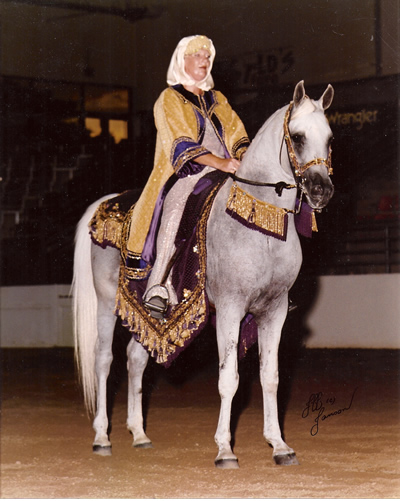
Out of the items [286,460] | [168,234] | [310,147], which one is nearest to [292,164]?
[310,147]

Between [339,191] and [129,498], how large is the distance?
10467 millimetres

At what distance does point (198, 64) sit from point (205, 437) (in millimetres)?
2356

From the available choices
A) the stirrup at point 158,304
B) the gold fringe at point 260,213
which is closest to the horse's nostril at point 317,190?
the gold fringe at point 260,213

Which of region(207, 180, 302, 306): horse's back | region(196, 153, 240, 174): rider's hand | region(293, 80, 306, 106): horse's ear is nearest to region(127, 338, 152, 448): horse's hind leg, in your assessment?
region(207, 180, 302, 306): horse's back

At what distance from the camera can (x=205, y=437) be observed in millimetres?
4895

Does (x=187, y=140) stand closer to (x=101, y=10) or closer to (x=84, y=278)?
(x=84, y=278)

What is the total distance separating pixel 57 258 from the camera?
14.5 meters

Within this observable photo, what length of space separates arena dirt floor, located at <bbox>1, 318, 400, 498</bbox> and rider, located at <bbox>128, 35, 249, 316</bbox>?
3.24 feet

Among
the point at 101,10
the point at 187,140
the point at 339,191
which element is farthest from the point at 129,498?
the point at 339,191

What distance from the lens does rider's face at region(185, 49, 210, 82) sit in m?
4.43

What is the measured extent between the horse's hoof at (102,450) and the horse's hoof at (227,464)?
2.97ft

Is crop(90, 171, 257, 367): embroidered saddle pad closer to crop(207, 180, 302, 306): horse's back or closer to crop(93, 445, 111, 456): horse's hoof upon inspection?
crop(207, 180, 302, 306): horse's back

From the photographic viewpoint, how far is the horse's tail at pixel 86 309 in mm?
5242
